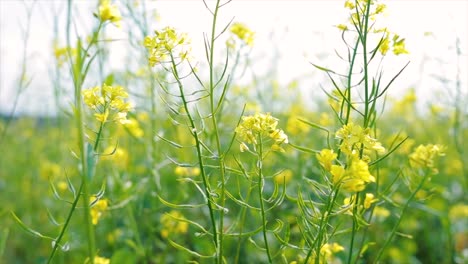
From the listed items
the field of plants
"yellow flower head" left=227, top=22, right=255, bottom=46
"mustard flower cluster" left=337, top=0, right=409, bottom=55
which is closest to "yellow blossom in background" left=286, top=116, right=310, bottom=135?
Result: the field of plants

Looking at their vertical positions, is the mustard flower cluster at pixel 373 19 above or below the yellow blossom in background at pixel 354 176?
above

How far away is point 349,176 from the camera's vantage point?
110 cm

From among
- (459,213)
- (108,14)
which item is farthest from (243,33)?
(459,213)

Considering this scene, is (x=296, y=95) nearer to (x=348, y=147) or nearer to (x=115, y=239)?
(x=115, y=239)

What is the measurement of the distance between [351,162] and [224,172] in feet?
1.17

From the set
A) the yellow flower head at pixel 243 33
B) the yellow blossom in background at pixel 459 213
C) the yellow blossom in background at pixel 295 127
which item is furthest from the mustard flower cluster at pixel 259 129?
the yellow blossom in background at pixel 459 213

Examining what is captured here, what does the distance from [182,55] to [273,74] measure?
7.93 ft

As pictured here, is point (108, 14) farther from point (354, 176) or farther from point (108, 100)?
point (354, 176)

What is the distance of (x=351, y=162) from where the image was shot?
45.0 inches

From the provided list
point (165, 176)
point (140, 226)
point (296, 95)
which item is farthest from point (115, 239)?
point (296, 95)

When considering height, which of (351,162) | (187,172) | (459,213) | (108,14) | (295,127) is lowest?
(459,213)

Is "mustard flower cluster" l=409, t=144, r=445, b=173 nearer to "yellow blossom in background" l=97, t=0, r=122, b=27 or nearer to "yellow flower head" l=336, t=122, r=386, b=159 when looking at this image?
"yellow flower head" l=336, t=122, r=386, b=159

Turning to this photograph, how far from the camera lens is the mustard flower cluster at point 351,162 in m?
1.08

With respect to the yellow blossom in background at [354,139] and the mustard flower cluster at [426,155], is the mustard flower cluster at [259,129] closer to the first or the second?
the yellow blossom in background at [354,139]
